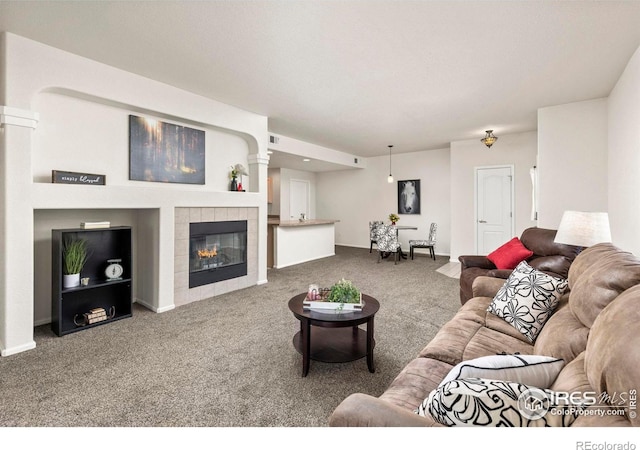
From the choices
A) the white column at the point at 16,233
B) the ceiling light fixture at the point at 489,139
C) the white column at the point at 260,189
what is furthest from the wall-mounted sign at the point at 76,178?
Answer: the ceiling light fixture at the point at 489,139

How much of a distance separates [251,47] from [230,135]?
1.95m

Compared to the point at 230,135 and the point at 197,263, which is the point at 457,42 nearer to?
the point at 230,135

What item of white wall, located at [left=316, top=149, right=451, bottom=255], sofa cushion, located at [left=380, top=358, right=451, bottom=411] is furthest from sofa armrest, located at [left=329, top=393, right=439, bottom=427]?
white wall, located at [left=316, top=149, right=451, bottom=255]

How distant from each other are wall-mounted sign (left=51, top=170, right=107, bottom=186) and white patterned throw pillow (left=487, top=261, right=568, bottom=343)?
146 inches

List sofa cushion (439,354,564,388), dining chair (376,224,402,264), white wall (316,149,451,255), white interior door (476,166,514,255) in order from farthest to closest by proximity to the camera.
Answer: white wall (316,149,451,255)
dining chair (376,224,402,264)
white interior door (476,166,514,255)
sofa cushion (439,354,564,388)

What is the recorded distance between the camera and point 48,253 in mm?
3059

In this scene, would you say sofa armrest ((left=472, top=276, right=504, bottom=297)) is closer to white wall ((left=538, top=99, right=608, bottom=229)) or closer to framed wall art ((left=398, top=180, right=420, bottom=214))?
white wall ((left=538, top=99, right=608, bottom=229))

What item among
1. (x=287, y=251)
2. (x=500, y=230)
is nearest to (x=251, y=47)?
(x=287, y=251)

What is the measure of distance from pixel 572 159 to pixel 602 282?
375cm

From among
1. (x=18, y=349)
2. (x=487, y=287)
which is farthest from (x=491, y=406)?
(x=18, y=349)

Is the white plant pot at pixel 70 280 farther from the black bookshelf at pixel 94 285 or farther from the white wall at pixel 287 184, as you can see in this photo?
the white wall at pixel 287 184

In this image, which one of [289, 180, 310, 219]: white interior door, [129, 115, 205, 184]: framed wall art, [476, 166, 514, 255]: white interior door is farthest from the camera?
[289, 180, 310, 219]: white interior door

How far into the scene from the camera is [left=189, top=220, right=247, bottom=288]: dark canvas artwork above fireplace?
12.8 ft

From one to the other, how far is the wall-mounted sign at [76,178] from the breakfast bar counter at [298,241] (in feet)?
10.1
